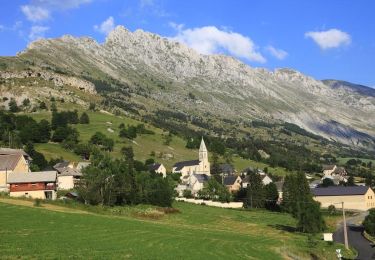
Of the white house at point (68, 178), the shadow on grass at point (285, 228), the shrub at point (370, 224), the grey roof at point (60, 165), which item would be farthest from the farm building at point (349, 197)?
the grey roof at point (60, 165)

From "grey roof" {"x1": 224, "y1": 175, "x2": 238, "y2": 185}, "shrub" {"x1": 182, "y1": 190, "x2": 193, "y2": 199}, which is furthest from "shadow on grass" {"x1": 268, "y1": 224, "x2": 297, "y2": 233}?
"grey roof" {"x1": 224, "y1": 175, "x2": 238, "y2": 185}

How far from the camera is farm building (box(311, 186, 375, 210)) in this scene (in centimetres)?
14400

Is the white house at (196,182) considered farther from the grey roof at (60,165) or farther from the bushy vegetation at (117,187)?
the bushy vegetation at (117,187)

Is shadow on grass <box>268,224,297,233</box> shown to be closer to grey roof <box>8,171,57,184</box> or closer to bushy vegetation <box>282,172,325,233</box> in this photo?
bushy vegetation <box>282,172,325,233</box>

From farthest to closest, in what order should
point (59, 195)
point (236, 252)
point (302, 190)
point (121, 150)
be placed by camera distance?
point (121, 150) < point (302, 190) < point (59, 195) < point (236, 252)

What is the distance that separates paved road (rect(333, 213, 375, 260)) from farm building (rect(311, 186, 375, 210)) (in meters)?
28.4

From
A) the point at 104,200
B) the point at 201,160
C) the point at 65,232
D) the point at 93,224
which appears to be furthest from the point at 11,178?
the point at 201,160

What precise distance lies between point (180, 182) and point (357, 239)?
91421 millimetres

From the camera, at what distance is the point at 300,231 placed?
3292 inches

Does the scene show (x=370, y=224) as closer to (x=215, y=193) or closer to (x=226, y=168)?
(x=215, y=193)

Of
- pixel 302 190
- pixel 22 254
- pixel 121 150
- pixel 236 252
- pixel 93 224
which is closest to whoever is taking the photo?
pixel 22 254

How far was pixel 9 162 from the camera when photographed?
9619cm

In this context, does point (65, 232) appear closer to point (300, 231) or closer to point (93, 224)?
point (93, 224)

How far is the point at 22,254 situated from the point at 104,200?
183 ft
